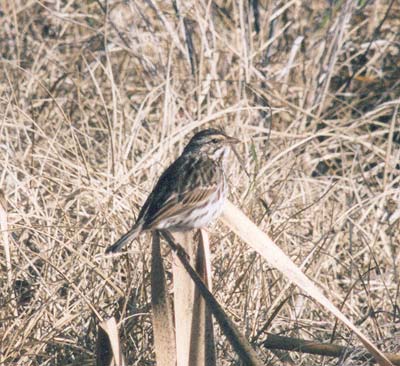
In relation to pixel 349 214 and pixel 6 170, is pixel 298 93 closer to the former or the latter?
pixel 349 214

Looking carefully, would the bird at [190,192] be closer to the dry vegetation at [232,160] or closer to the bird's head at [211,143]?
the bird's head at [211,143]

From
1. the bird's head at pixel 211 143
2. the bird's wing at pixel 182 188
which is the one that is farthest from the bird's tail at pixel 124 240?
the bird's head at pixel 211 143

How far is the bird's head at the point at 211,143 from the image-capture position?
510 cm

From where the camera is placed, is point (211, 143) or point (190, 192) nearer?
point (190, 192)

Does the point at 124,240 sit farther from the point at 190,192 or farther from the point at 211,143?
the point at 211,143

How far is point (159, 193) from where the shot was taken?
4727mm

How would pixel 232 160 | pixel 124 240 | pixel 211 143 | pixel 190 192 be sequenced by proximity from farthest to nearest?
pixel 232 160 → pixel 211 143 → pixel 190 192 → pixel 124 240

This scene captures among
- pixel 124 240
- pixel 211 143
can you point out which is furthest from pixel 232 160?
pixel 124 240

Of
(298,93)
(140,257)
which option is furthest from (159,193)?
(298,93)

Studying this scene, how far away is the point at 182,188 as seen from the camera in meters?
4.84

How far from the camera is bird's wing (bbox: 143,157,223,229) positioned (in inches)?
181

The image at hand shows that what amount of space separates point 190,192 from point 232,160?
94cm

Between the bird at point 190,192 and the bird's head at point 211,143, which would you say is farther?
the bird's head at point 211,143

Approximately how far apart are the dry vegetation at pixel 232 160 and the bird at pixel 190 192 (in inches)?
8.3
